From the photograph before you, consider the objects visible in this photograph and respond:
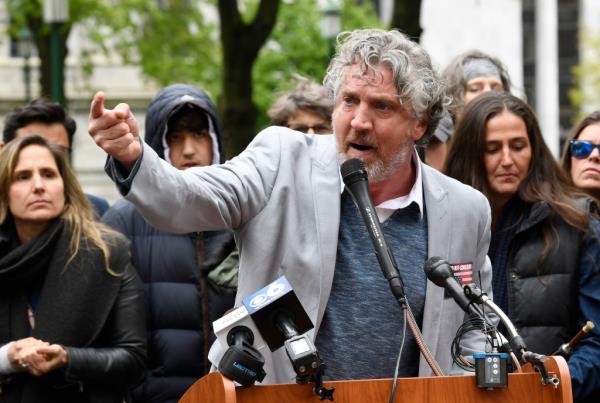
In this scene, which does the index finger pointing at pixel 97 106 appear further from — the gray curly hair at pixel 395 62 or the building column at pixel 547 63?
the building column at pixel 547 63

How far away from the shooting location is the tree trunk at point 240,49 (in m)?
16.4

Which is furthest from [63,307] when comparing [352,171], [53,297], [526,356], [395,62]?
[526,356]

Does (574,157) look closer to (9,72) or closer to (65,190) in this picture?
(65,190)

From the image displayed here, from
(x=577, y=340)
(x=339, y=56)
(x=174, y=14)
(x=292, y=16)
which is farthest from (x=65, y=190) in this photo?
(x=292, y=16)

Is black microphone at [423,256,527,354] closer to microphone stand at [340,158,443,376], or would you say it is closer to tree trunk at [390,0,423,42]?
microphone stand at [340,158,443,376]

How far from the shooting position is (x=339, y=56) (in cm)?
510

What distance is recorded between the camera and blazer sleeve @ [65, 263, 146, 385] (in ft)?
20.4

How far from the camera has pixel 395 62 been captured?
4980mm

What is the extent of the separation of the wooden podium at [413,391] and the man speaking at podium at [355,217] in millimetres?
614

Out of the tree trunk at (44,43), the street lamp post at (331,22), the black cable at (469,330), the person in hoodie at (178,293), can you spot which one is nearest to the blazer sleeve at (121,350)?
the person in hoodie at (178,293)

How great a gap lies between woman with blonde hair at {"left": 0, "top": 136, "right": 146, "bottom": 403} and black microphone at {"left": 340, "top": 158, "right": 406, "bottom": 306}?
7.27 ft

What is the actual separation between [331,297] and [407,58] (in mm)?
971

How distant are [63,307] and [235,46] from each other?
417 inches

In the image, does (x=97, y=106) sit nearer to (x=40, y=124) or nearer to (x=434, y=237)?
(x=434, y=237)
